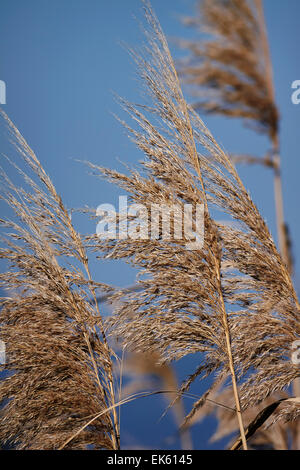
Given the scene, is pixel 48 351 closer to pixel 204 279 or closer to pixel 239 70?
pixel 204 279

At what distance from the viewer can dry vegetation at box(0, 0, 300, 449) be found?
1.80 m

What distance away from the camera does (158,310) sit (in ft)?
5.99

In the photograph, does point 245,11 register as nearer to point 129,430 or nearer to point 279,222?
point 279,222

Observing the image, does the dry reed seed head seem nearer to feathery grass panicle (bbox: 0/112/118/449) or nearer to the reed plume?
the reed plume

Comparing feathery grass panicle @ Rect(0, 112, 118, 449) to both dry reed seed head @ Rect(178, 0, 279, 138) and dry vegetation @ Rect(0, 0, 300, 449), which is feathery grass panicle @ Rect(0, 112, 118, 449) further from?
dry reed seed head @ Rect(178, 0, 279, 138)

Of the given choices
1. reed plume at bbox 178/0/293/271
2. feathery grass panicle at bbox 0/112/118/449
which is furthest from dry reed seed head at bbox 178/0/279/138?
feathery grass panicle at bbox 0/112/118/449

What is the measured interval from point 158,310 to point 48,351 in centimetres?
52

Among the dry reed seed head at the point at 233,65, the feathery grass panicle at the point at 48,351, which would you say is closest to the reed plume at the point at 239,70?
the dry reed seed head at the point at 233,65

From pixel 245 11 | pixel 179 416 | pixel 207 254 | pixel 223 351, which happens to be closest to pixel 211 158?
pixel 207 254

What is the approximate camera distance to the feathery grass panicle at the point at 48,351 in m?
1.88

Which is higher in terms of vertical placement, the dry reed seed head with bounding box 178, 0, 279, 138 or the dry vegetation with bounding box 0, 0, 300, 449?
the dry reed seed head with bounding box 178, 0, 279, 138

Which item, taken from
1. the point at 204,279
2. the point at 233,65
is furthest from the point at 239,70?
the point at 204,279

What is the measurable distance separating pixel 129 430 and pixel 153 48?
19.1 feet

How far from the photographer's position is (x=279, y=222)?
2.07 m
